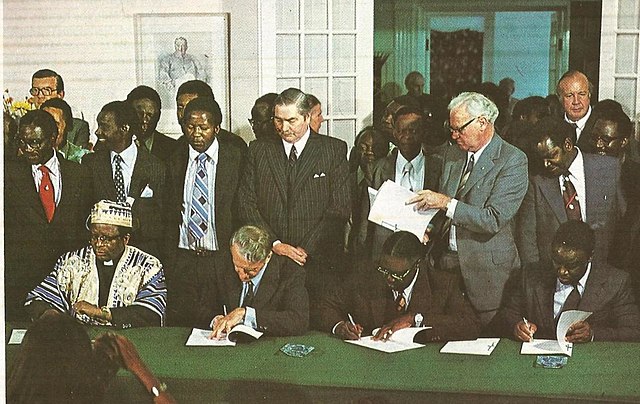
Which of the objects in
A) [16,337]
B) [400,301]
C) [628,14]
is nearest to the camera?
[628,14]

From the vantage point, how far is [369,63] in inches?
67.9

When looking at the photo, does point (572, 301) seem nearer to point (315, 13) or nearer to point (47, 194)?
point (315, 13)

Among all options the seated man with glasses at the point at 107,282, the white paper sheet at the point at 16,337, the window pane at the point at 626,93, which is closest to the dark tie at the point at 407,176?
the window pane at the point at 626,93

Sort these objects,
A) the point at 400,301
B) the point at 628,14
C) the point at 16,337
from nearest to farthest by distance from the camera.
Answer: the point at 628,14 < the point at 400,301 < the point at 16,337

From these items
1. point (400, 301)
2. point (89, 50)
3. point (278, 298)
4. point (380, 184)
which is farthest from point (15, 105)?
point (400, 301)

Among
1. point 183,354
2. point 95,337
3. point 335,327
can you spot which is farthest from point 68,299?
point 335,327

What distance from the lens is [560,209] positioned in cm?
174

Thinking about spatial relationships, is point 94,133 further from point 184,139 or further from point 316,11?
point 316,11

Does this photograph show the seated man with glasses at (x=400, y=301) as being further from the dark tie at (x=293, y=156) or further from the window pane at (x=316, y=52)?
the window pane at (x=316, y=52)

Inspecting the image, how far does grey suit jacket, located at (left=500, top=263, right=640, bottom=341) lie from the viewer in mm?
1745

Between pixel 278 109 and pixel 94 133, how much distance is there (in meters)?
0.41

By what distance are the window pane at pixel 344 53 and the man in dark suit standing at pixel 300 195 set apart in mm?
130

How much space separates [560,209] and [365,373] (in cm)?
54

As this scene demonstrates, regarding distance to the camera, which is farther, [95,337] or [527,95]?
[95,337]
